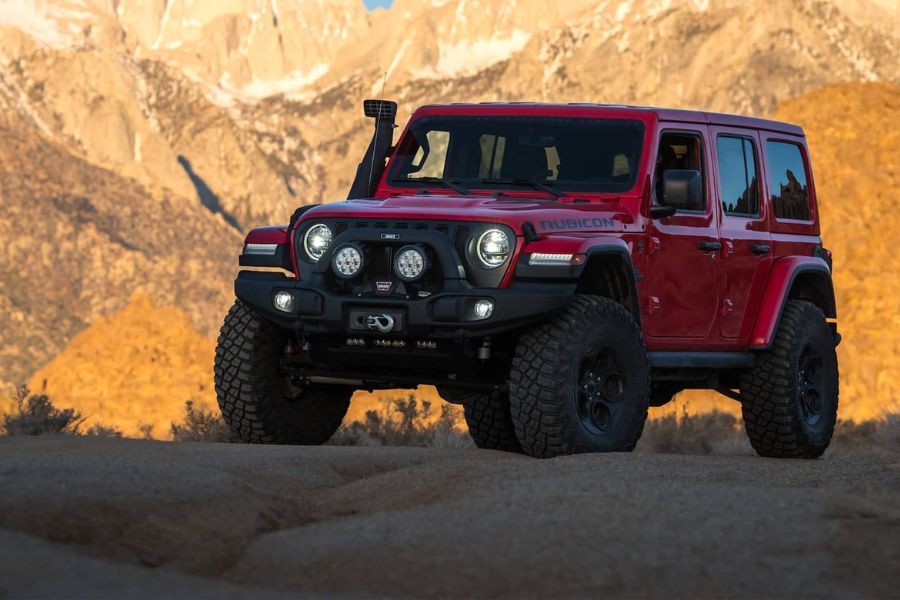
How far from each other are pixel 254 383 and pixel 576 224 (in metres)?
2.24

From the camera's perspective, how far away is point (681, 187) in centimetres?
991

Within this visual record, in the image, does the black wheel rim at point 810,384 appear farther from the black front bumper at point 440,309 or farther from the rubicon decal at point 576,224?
the black front bumper at point 440,309

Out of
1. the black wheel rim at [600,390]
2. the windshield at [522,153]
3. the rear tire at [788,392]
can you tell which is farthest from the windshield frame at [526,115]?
the rear tire at [788,392]

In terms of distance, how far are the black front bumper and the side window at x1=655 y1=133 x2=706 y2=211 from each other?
1.92 meters

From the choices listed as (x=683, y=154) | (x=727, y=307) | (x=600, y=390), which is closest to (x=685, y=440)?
(x=727, y=307)

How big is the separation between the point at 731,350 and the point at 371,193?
2687mm

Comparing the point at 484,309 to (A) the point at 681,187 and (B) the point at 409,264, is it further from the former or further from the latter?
(A) the point at 681,187

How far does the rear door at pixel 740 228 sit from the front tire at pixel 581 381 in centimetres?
162

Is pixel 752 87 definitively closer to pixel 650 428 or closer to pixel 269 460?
pixel 650 428

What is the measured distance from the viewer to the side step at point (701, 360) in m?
10.4

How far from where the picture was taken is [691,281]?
35.1 ft

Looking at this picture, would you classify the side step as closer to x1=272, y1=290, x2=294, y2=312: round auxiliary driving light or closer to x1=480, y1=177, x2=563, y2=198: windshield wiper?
x1=480, y1=177, x2=563, y2=198: windshield wiper

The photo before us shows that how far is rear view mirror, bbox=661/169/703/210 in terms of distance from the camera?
991cm

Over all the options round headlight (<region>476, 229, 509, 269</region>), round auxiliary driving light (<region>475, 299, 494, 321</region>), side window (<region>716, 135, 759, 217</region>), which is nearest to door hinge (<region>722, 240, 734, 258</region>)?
side window (<region>716, 135, 759, 217</region>)
